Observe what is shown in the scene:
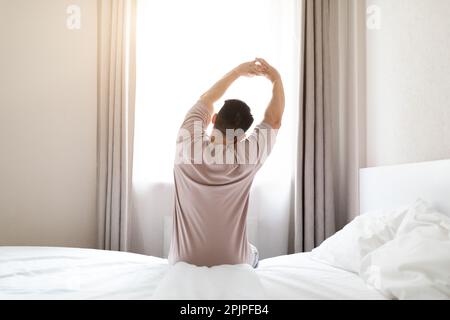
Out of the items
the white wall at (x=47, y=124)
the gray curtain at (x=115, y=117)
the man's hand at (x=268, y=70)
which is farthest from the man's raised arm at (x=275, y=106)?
the white wall at (x=47, y=124)

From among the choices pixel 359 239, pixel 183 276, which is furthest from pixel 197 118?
pixel 359 239

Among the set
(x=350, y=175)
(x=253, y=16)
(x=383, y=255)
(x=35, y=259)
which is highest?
(x=253, y=16)

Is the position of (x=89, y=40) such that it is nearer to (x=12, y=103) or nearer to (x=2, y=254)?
(x=12, y=103)

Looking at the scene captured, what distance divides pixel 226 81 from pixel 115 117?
117 cm

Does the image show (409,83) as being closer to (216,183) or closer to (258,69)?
(258,69)

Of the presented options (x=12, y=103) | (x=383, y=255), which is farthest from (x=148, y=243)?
(x=383, y=255)

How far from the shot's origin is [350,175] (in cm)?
219

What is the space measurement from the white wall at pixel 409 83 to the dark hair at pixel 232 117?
3.03 feet

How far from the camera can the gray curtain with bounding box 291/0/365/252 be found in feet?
7.14

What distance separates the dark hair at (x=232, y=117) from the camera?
1206mm

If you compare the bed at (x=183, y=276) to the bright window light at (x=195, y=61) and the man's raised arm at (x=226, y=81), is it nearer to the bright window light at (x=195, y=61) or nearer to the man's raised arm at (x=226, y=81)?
the man's raised arm at (x=226, y=81)

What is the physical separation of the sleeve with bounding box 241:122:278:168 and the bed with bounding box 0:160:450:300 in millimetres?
390

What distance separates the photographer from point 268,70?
1.44 metres
